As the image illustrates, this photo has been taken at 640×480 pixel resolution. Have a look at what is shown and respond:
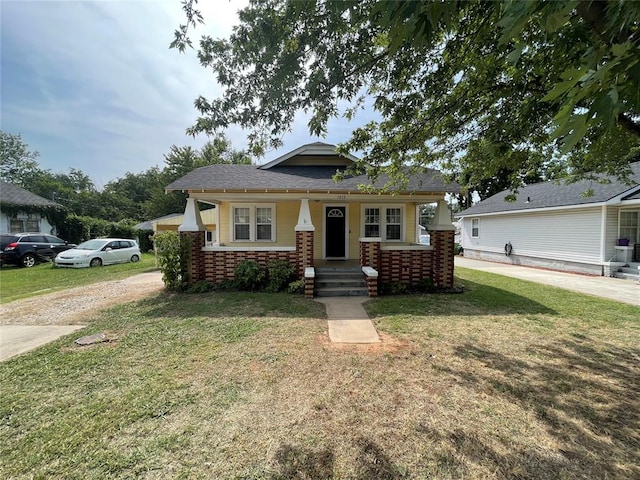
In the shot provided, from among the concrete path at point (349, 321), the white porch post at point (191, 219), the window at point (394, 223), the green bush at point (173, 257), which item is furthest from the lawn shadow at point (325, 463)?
the window at point (394, 223)

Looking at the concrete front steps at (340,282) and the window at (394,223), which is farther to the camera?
the window at (394,223)

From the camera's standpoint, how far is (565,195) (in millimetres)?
14086

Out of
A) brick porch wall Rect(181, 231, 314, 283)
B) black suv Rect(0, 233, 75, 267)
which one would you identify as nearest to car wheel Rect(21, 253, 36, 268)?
black suv Rect(0, 233, 75, 267)

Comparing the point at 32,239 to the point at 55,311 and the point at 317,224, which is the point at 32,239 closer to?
the point at 55,311

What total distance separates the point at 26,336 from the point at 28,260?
13.1 metres

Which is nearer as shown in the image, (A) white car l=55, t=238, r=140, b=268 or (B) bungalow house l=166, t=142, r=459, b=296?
(B) bungalow house l=166, t=142, r=459, b=296

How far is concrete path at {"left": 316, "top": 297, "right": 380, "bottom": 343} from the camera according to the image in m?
4.65

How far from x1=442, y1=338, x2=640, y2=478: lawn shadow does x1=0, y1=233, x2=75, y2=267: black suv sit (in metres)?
18.8

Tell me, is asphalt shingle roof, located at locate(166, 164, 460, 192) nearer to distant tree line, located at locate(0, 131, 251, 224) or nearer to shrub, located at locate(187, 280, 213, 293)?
shrub, located at locate(187, 280, 213, 293)

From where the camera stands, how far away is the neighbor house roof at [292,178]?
8.17m

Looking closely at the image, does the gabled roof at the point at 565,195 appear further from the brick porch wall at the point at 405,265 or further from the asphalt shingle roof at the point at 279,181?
the brick porch wall at the point at 405,265

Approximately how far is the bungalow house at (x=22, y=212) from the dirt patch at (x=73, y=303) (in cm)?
1607

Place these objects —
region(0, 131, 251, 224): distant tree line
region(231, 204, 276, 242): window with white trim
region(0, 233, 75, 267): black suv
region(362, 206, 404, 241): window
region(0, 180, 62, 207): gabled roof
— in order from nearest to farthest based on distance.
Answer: region(231, 204, 276, 242): window with white trim
region(362, 206, 404, 241): window
region(0, 233, 75, 267): black suv
region(0, 180, 62, 207): gabled roof
region(0, 131, 251, 224): distant tree line

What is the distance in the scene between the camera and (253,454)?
224 centimetres
